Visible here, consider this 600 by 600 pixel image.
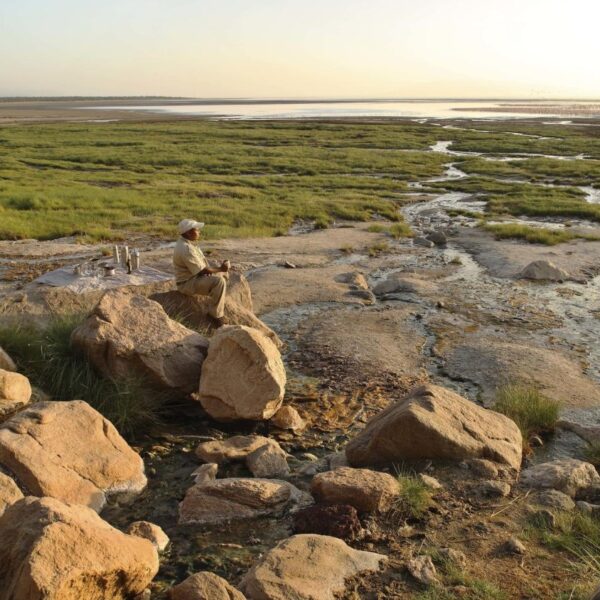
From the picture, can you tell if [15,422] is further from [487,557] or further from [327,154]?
[327,154]

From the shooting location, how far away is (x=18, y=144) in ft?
186

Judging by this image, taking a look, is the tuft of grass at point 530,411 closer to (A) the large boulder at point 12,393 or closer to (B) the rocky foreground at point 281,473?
(B) the rocky foreground at point 281,473

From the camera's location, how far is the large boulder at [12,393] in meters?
7.57

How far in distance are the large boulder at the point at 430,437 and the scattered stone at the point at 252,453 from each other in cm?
83

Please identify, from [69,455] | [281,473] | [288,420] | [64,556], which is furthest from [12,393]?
[64,556]

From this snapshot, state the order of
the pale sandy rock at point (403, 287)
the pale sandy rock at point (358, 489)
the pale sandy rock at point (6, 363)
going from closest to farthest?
1. the pale sandy rock at point (358, 489)
2. the pale sandy rock at point (6, 363)
3. the pale sandy rock at point (403, 287)

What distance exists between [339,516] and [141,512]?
2086 millimetres

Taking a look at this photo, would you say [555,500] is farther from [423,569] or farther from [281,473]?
[281,473]

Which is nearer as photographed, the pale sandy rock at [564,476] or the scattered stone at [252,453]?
the pale sandy rock at [564,476]

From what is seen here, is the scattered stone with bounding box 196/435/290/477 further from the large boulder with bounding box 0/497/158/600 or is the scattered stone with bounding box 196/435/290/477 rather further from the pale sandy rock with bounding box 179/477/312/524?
the large boulder with bounding box 0/497/158/600

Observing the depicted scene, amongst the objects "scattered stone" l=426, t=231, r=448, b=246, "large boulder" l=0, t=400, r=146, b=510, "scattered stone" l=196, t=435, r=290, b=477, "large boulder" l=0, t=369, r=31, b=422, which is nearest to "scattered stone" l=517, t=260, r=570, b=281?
"scattered stone" l=426, t=231, r=448, b=246

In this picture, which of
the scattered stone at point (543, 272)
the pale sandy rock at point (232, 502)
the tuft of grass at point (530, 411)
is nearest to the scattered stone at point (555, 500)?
the tuft of grass at point (530, 411)

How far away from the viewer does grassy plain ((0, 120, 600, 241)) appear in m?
24.8

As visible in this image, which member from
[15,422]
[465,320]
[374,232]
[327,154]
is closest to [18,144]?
[327,154]
